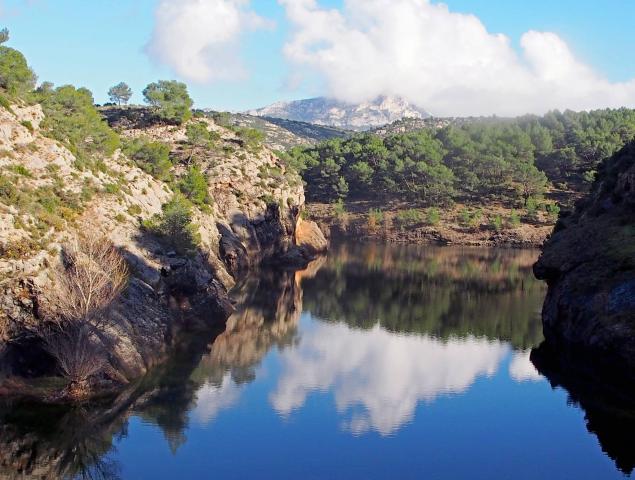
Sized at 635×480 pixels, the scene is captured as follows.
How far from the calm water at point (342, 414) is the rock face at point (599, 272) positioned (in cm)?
360

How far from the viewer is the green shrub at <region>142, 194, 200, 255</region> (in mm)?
65312

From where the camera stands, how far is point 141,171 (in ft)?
259

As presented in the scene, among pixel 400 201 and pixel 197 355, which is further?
pixel 400 201

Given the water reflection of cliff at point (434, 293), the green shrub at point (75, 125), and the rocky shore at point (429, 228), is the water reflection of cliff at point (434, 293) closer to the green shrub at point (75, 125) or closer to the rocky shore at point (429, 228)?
the rocky shore at point (429, 228)

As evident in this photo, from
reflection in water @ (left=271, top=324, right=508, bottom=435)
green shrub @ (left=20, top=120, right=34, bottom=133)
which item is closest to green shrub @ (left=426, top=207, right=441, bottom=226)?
reflection in water @ (left=271, top=324, right=508, bottom=435)

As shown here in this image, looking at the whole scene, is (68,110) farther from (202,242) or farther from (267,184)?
(267,184)

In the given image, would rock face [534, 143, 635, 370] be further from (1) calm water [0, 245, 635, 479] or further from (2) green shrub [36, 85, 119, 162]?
(2) green shrub [36, 85, 119, 162]

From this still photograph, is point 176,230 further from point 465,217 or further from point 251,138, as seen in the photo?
point 465,217

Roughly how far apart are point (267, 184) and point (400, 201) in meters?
53.8

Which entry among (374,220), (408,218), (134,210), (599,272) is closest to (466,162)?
(408,218)

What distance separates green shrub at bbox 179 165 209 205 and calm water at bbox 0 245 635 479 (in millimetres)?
26525

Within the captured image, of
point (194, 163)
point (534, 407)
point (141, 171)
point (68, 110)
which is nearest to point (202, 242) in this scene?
point (141, 171)

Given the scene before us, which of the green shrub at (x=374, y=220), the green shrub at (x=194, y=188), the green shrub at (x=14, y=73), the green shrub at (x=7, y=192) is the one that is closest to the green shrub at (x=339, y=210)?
the green shrub at (x=374, y=220)

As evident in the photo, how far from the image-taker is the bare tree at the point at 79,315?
131 feet
